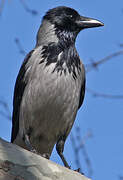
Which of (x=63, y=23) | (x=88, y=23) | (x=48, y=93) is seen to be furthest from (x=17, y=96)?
(x=88, y=23)

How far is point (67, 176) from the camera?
329 cm

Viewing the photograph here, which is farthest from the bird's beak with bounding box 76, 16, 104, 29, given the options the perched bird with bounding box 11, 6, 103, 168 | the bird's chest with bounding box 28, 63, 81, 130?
the bird's chest with bounding box 28, 63, 81, 130

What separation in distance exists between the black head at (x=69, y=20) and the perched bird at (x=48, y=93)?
0.54 ft

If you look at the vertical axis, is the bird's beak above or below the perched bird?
above

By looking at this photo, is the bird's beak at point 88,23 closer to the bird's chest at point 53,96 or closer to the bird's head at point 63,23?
the bird's head at point 63,23

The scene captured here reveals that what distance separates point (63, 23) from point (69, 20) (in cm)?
9

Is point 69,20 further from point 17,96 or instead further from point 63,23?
point 17,96

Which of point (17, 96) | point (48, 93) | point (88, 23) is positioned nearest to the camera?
point (48, 93)

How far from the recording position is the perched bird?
484 cm

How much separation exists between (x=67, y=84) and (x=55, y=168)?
1670mm

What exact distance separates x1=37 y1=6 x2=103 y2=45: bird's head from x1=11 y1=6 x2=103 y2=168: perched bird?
0.08 ft

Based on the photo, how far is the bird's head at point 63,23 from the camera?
5.50 metres

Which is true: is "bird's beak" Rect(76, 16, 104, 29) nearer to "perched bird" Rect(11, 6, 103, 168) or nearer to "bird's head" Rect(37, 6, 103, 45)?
"bird's head" Rect(37, 6, 103, 45)

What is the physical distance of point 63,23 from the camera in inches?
221
